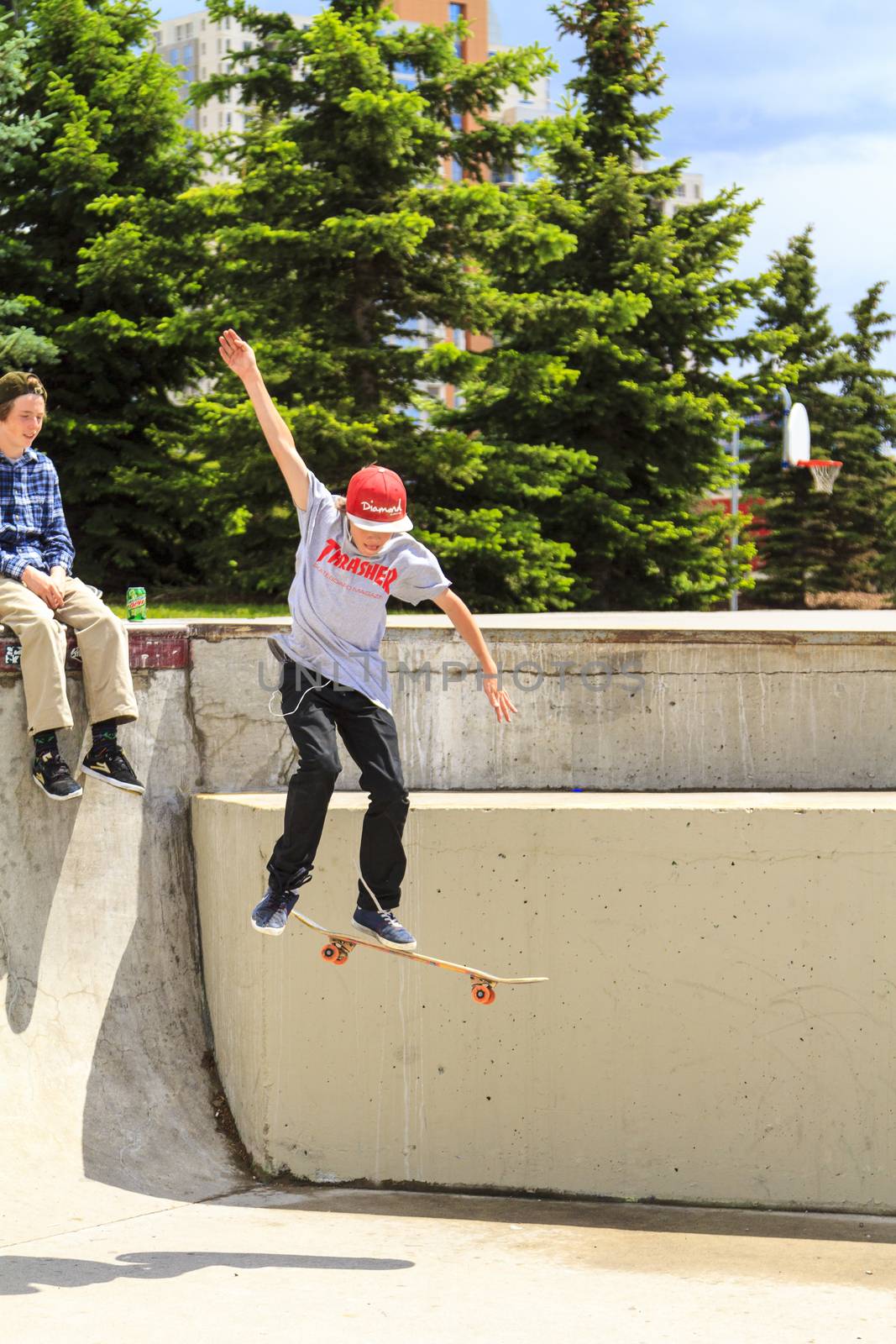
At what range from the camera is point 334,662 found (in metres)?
5.02

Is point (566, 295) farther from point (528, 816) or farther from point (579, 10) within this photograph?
point (528, 816)

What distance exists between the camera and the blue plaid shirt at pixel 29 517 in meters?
5.88

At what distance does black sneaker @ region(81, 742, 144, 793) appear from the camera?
5902 millimetres

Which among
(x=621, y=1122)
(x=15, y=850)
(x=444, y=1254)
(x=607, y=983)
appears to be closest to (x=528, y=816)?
(x=607, y=983)

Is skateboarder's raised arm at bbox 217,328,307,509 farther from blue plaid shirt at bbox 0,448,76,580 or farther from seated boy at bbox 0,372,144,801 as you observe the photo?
blue plaid shirt at bbox 0,448,76,580

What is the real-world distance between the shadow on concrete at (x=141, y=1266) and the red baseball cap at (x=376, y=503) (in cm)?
260

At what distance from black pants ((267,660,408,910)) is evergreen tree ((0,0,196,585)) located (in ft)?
41.9

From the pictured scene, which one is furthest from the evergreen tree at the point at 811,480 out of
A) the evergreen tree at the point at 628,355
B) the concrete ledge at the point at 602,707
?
the concrete ledge at the point at 602,707

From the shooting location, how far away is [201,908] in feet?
21.7

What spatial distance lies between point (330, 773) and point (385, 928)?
26.6 inches

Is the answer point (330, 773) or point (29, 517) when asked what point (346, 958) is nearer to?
point (330, 773)

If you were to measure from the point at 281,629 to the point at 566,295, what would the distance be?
12.3 m

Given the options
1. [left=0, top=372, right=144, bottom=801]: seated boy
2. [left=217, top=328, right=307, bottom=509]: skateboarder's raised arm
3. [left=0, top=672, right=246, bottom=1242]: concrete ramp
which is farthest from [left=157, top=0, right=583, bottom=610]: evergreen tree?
[left=217, top=328, right=307, bottom=509]: skateboarder's raised arm

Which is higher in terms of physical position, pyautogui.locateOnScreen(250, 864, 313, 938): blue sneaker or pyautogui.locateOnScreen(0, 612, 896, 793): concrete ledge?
pyautogui.locateOnScreen(0, 612, 896, 793): concrete ledge
